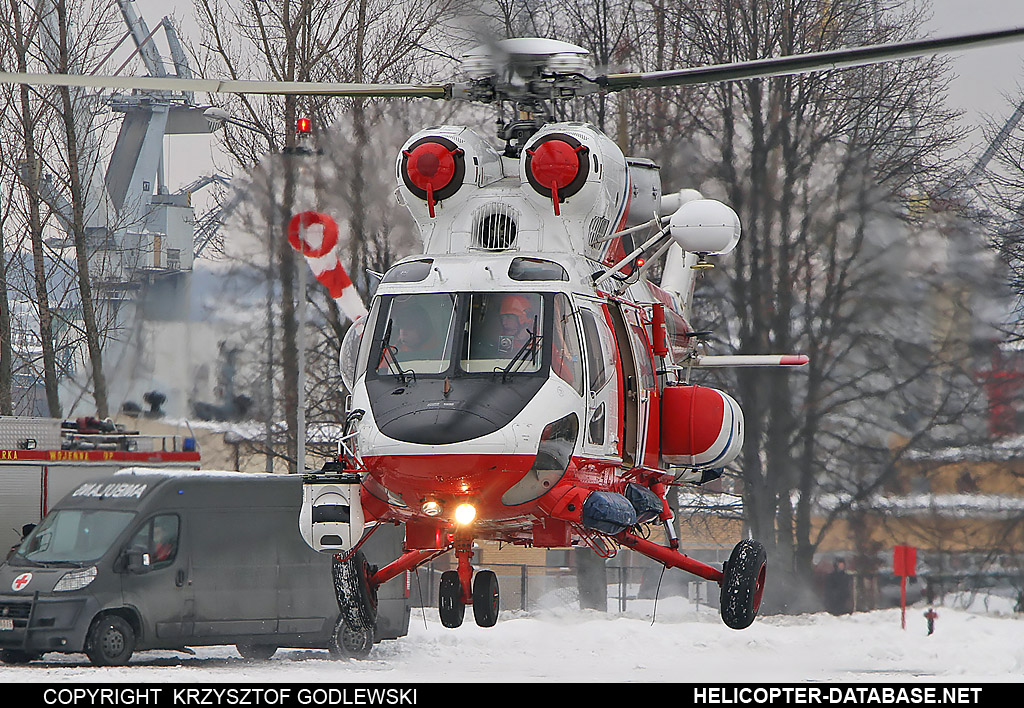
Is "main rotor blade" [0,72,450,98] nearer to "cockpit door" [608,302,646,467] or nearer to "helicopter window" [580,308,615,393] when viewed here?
"helicopter window" [580,308,615,393]

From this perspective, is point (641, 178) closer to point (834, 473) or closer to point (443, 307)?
point (443, 307)

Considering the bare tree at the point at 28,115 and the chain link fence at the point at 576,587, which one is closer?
the chain link fence at the point at 576,587

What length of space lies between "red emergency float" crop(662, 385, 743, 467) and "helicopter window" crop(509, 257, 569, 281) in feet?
7.11

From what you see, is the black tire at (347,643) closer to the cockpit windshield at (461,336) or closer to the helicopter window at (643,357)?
the helicopter window at (643,357)

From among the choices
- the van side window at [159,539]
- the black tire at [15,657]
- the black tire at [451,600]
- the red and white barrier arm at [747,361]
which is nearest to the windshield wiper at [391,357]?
the black tire at [451,600]

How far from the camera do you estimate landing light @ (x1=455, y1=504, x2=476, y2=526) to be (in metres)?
10.8

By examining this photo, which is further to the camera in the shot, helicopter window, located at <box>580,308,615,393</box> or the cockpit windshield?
helicopter window, located at <box>580,308,615,393</box>

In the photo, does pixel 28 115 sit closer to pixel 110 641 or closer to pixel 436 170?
pixel 110 641

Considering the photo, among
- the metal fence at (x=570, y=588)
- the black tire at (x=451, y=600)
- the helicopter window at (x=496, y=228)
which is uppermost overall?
the helicopter window at (x=496, y=228)

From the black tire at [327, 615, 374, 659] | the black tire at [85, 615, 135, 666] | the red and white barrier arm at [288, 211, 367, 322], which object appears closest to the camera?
the black tire at [85, 615, 135, 666]

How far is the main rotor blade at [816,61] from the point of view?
10.3 metres

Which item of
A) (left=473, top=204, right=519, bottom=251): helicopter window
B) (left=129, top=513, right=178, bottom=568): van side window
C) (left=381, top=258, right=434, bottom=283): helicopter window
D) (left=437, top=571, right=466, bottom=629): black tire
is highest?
(left=473, top=204, right=519, bottom=251): helicopter window

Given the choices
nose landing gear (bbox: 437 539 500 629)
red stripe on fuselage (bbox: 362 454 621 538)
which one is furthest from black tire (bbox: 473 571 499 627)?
red stripe on fuselage (bbox: 362 454 621 538)

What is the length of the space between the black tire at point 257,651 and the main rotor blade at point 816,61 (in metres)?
7.83
